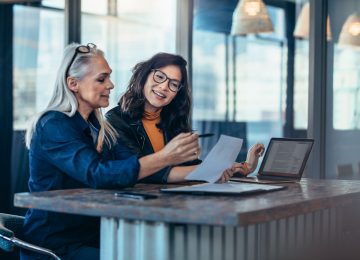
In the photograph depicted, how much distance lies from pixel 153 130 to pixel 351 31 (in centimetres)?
160

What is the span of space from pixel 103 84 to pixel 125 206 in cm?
91

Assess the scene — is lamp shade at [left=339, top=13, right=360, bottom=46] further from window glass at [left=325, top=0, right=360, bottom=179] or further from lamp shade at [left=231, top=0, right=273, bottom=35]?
lamp shade at [left=231, top=0, right=273, bottom=35]

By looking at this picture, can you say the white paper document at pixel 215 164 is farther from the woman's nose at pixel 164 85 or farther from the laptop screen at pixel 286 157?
the woman's nose at pixel 164 85

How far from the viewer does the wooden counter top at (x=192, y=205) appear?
212 cm

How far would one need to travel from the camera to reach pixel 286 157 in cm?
333

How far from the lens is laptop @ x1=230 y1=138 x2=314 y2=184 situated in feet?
10.7

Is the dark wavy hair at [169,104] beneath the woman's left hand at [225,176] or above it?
above

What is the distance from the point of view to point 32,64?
623 cm

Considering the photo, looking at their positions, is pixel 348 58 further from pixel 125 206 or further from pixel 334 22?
pixel 125 206

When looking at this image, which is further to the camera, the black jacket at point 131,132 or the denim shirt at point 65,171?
the black jacket at point 131,132

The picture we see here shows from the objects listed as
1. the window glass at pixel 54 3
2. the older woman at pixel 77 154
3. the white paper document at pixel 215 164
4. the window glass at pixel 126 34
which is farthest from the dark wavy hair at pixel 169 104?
the window glass at pixel 54 3

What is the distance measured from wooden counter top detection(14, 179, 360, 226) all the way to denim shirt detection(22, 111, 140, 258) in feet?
0.26

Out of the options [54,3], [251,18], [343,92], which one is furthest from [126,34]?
[343,92]

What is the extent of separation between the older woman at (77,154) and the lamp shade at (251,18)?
2.13 metres
